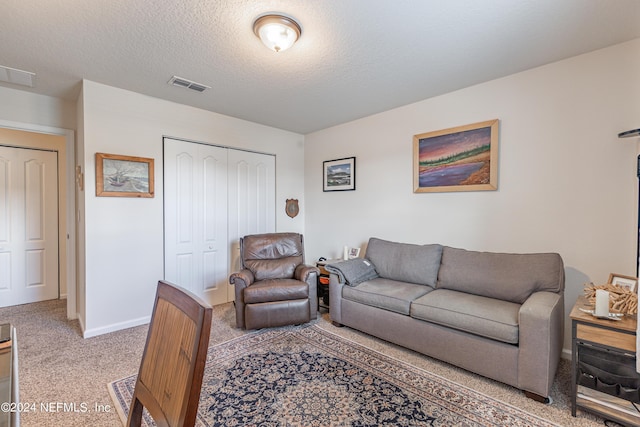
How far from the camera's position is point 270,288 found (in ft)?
9.82

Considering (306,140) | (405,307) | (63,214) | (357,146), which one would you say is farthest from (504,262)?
(63,214)

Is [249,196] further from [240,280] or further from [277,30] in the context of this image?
[277,30]

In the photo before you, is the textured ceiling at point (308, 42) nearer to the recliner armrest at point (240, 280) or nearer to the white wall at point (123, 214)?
the white wall at point (123, 214)

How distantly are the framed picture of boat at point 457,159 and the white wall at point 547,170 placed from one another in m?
0.08

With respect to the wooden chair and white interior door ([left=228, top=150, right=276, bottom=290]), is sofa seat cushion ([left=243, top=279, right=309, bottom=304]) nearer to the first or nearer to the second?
white interior door ([left=228, top=150, right=276, bottom=290])

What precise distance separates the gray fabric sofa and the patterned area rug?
23cm

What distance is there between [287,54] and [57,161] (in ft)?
12.8

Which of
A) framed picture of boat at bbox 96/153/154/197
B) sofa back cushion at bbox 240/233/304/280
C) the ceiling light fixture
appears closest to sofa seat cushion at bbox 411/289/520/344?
sofa back cushion at bbox 240/233/304/280

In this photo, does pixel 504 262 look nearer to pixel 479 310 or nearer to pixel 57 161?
pixel 479 310

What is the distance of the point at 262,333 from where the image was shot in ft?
9.61

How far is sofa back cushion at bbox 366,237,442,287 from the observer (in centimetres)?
292

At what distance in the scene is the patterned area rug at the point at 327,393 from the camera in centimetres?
173

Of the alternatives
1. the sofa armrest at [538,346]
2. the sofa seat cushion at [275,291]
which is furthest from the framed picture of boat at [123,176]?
the sofa armrest at [538,346]

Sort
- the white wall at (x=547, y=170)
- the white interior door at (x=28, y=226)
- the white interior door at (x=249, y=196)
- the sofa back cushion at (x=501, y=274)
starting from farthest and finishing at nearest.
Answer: the white interior door at (x=249, y=196), the white interior door at (x=28, y=226), the sofa back cushion at (x=501, y=274), the white wall at (x=547, y=170)
